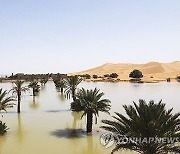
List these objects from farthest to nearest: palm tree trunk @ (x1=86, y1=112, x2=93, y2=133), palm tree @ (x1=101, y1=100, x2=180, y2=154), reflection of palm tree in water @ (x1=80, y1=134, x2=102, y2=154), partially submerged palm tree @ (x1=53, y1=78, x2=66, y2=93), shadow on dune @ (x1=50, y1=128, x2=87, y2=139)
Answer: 1. partially submerged palm tree @ (x1=53, y1=78, x2=66, y2=93)
2. palm tree trunk @ (x1=86, y1=112, x2=93, y2=133)
3. shadow on dune @ (x1=50, y1=128, x2=87, y2=139)
4. reflection of palm tree in water @ (x1=80, y1=134, x2=102, y2=154)
5. palm tree @ (x1=101, y1=100, x2=180, y2=154)

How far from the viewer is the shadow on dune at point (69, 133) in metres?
18.0

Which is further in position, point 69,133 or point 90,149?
point 69,133

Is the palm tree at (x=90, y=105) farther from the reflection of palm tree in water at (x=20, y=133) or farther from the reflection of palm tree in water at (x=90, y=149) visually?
the reflection of palm tree in water at (x=20, y=133)

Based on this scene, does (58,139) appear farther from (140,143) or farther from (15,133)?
(140,143)

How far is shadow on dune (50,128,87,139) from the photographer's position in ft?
58.9

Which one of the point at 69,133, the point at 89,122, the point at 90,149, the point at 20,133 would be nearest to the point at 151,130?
the point at 90,149

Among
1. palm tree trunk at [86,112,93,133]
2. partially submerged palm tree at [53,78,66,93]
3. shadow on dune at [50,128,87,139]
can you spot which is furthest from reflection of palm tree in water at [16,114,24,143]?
partially submerged palm tree at [53,78,66,93]

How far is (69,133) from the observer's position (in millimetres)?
18766

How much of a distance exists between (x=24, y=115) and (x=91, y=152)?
12671 millimetres

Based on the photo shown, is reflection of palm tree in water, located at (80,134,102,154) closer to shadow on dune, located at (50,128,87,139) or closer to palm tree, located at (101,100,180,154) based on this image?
shadow on dune, located at (50,128,87,139)

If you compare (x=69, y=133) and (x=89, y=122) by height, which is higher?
(x=89, y=122)

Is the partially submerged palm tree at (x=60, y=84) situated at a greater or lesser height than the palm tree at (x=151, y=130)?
greater

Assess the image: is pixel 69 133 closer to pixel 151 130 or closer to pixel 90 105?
pixel 90 105

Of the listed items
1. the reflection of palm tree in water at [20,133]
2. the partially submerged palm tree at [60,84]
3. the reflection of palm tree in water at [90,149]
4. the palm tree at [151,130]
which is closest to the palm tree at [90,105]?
the reflection of palm tree in water at [90,149]
